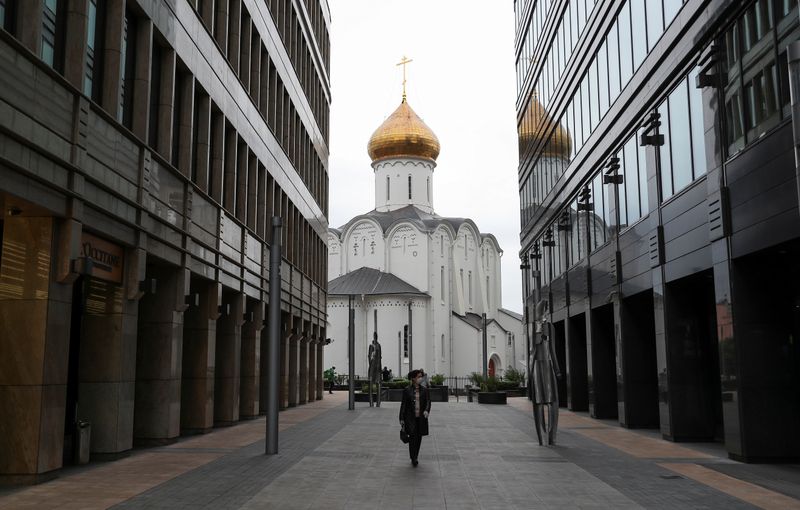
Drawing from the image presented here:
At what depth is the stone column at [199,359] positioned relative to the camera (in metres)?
19.6

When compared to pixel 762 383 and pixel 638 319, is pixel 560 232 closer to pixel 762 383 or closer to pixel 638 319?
pixel 638 319

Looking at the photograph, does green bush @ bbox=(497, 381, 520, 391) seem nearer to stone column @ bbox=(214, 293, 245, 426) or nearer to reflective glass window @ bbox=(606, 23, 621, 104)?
reflective glass window @ bbox=(606, 23, 621, 104)

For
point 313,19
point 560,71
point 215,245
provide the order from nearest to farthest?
point 215,245, point 560,71, point 313,19

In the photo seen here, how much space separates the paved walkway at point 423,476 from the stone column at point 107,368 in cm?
60

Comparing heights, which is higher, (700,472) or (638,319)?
(638,319)

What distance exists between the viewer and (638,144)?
21.4 metres

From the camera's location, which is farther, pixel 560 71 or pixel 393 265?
pixel 393 265

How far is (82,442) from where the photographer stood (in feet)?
44.2

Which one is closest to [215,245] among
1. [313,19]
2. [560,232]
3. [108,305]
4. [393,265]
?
[108,305]

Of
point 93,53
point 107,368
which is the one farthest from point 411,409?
point 93,53

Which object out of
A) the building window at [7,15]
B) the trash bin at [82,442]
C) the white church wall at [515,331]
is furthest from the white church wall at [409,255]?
the building window at [7,15]

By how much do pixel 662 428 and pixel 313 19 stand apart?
2680 centimetres

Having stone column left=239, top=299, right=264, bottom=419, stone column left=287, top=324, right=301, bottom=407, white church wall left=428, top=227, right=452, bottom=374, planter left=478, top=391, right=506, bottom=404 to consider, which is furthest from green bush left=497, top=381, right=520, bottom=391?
white church wall left=428, top=227, right=452, bottom=374

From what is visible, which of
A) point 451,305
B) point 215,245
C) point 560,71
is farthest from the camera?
point 451,305
